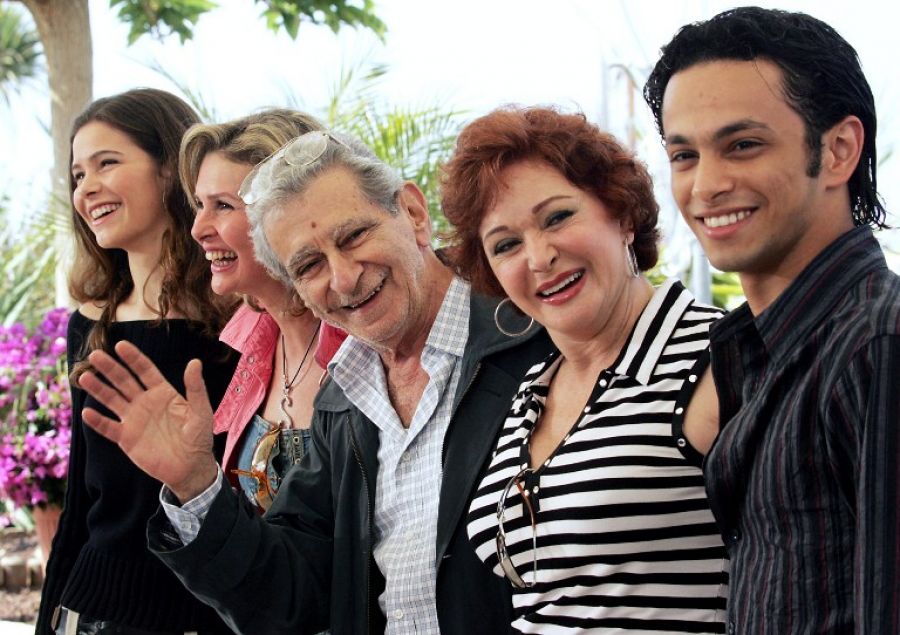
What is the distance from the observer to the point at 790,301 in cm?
128

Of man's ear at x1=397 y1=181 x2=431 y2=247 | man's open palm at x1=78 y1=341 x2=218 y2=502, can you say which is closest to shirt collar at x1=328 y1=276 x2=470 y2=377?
man's ear at x1=397 y1=181 x2=431 y2=247

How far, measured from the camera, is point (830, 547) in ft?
3.82

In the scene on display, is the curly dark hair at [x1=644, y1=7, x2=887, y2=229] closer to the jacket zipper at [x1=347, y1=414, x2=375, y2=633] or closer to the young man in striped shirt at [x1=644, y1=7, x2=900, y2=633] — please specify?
the young man in striped shirt at [x1=644, y1=7, x2=900, y2=633]

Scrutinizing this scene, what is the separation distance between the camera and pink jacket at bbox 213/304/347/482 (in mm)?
2609

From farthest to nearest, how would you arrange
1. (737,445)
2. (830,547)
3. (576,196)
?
1. (576,196)
2. (737,445)
3. (830,547)

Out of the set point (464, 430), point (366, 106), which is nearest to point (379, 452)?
point (464, 430)

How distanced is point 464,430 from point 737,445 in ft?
2.44

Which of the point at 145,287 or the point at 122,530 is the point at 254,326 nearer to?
the point at 145,287

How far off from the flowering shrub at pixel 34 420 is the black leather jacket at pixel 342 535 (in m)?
2.43

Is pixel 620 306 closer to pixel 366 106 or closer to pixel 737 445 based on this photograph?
pixel 737 445

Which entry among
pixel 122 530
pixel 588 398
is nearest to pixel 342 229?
pixel 588 398

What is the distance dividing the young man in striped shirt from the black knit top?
5.21ft

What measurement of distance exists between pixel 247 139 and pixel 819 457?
1.68 m

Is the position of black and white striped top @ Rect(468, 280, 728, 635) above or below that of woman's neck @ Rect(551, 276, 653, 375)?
below
